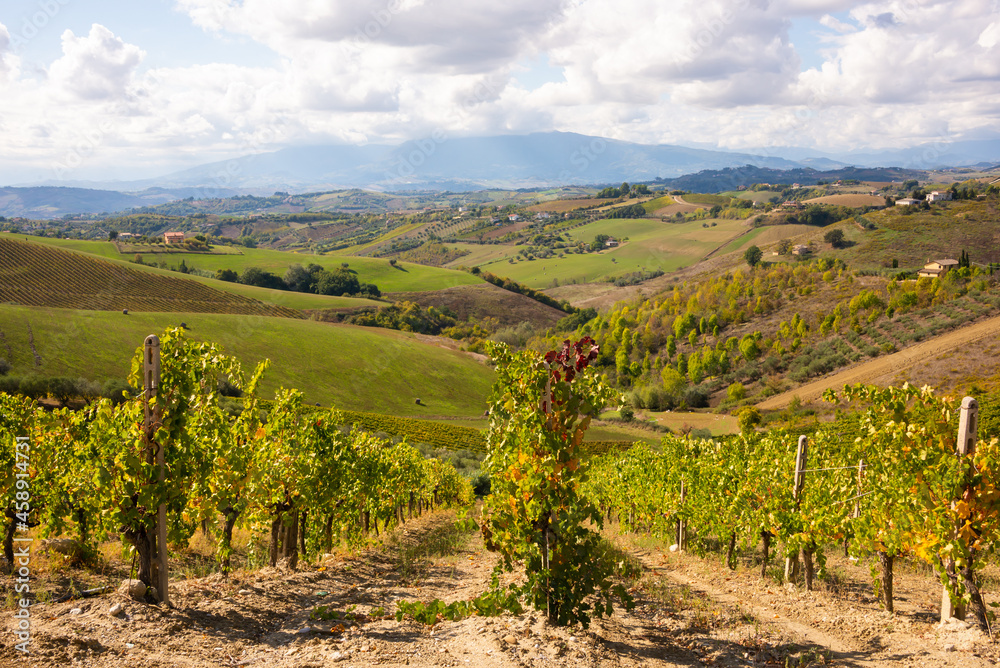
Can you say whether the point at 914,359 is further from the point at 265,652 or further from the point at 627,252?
the point at 627,252

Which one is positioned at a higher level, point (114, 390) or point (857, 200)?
point (857, 200)

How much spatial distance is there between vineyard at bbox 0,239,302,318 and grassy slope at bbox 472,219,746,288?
86.9m

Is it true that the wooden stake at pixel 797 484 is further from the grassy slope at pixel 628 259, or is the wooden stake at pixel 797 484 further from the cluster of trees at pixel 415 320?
the grassy slope at pixel 628 259

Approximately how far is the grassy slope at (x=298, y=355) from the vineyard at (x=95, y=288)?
16.4m

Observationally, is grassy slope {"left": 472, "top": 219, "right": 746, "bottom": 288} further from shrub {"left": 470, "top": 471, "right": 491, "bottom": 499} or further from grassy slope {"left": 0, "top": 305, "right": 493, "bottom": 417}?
shrub {"left": 470, "top": 471, "right": 491, "bottom": 499}

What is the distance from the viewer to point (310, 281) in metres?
132

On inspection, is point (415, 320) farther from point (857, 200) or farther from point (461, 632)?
point (857, 200)

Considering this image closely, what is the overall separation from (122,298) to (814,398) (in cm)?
9582

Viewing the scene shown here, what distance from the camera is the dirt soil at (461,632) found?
7.36 m

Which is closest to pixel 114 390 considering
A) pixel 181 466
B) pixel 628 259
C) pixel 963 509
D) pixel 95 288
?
pixel 181 466

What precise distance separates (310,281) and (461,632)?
433ft

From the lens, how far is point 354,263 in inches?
5930

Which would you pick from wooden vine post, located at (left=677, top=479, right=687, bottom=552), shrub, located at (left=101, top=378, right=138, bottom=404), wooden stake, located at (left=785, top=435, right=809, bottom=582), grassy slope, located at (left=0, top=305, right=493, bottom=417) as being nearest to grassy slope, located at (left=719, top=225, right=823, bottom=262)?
grassy slope, located at (left=0, top=305, right=493, bottom=417)

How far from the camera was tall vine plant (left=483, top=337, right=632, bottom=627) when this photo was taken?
7.99 metres
